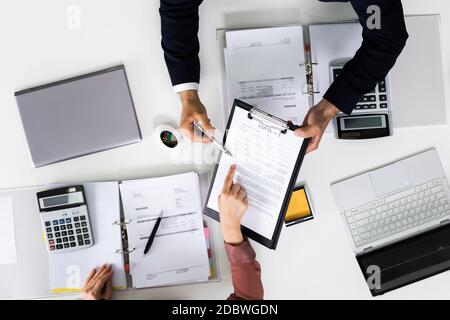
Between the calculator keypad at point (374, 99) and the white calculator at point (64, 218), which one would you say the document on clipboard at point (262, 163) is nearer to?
the calculator keypad at point (374, 99)

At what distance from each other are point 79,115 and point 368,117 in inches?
30.6

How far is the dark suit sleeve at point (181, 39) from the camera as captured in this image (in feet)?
3.73

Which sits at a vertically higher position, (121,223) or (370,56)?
(370,56)

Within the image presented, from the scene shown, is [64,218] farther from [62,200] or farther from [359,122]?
[359,122]

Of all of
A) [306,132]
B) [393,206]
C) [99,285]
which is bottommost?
[99,285]

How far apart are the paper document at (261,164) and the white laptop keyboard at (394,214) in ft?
0.78

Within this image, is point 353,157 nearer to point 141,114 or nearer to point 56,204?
point 141,114

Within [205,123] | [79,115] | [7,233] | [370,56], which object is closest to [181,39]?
[205,123]

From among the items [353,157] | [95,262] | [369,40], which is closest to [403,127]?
[353,157]

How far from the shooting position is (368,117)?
4.01 ft

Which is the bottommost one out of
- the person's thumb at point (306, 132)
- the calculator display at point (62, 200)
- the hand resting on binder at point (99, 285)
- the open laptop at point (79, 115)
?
the hand resting on binder at point (99, 285)

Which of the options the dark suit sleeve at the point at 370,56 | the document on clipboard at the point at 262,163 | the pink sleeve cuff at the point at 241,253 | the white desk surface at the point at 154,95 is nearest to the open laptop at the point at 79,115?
the white desk surface at the point at 154,95

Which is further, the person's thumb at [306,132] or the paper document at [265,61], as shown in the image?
the paper document at [265,61]
